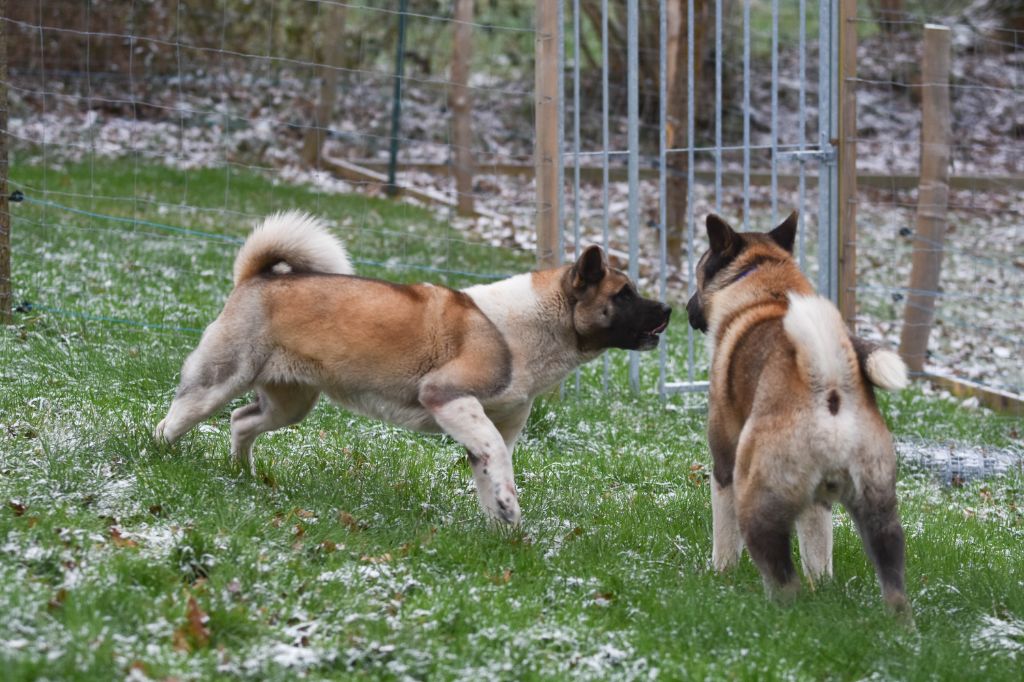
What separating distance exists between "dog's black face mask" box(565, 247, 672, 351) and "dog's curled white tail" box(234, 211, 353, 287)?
1193mm

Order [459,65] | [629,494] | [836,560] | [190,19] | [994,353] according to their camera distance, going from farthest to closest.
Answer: [190,19]
[459,65]
[994,353]
[629,494]
[836,560]

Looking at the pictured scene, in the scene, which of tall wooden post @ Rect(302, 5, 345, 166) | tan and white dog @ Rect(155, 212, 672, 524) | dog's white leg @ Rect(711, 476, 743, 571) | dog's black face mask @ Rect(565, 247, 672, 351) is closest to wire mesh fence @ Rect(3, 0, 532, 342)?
tall wooden post @ Rect(302, 5, 345, 166)

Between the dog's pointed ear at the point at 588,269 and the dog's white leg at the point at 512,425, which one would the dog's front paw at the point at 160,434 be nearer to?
the dog's white leg at the point at 512,425

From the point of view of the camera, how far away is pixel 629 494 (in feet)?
19.5

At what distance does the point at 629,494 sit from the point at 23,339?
3.96 meters

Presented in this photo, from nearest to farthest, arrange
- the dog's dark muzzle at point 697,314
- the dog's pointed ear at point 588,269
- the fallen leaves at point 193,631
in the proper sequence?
the fallen leaves at point 193,631
the dog's dark muzzle at point 697,314
the dog's pointed ear at point 588,269

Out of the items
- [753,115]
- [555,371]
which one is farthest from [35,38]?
[555,371]

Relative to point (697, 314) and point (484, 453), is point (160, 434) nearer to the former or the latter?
point (484, 453)

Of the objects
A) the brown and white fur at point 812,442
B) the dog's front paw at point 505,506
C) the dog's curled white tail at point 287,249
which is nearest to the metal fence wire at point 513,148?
the dog's curled white tail at point 287,249

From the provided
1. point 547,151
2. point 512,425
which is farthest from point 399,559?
point 547,151

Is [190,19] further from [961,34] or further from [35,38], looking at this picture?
[961,34]

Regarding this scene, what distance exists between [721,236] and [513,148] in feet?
44.3

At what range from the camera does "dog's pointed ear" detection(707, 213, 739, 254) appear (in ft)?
15.9

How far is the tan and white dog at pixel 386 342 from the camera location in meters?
5.26
